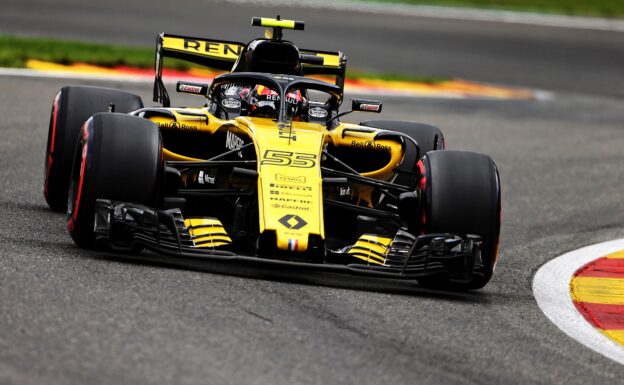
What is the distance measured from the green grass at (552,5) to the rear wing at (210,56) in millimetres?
18995

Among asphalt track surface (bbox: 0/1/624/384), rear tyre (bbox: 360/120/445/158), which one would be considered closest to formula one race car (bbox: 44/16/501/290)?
asphalt track surface (bbox: 0/1/624/384)

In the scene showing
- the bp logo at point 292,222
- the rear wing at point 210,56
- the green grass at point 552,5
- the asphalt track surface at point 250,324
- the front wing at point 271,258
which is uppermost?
the green grass at point 552,5

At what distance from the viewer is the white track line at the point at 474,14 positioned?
91.1 ft

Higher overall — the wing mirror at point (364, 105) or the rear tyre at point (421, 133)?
the wing mirror at point (364, 105)

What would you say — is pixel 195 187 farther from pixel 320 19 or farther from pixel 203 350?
pixel 320 19

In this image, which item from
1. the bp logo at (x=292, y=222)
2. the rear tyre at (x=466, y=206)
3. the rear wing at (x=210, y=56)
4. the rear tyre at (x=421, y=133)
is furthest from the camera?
the rear wing at (x=210, y=56)

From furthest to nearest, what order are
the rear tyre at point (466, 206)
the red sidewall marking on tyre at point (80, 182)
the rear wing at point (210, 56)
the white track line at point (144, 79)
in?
the white track line at point (144, 79) < the rear wing at point (210, 56) < the rear tyre at point (466, 206) < the red sidewall marking on tyre at point (80, 182)

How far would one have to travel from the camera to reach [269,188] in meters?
7.77

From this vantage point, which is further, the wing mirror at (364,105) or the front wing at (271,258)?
the wing mirror at (364,105)

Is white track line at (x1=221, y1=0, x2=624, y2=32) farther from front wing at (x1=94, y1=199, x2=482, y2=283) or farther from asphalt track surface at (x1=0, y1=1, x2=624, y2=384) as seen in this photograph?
front wing at (x1=94, y1=199, x2=482, y2=283)

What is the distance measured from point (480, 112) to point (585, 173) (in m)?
4.17

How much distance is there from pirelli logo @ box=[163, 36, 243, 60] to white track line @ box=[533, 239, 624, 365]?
3.19m

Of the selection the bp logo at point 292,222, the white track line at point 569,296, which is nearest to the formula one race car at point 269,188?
the bp logo at point 292,222

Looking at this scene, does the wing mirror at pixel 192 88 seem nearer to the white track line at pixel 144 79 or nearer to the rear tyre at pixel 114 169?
the rear tyre at pixel 114 169
